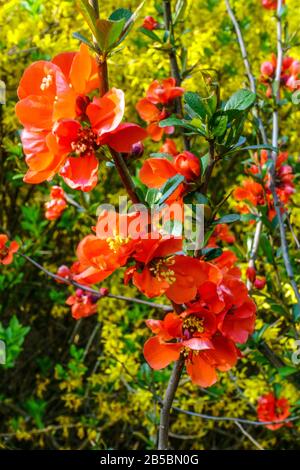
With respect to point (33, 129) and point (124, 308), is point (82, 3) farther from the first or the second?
point (124, 308)

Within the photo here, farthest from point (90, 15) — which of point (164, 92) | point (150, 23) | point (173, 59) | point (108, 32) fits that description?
point (150, 23)

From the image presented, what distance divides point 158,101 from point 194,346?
75cm

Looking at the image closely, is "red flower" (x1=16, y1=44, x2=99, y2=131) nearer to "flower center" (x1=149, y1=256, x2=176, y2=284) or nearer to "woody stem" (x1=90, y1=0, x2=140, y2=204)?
"woody stem" (x1=90, y1=0, x2=140, y2=204)

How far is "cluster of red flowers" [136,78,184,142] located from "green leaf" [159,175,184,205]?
59 centimetres

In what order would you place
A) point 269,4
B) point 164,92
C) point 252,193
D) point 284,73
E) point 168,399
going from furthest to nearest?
point 269,4 → point 284,73 → point 252,193 → point 164,92 → point 168,399

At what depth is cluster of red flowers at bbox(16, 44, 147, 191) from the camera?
2.15 feet

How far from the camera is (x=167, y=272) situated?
0.74m

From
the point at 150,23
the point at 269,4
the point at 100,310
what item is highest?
the point at 269,4

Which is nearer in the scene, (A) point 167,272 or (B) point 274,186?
(A) point 167,272

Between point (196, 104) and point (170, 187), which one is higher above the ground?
point (196, 104)

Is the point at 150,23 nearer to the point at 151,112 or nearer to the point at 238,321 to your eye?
the point at 151,112

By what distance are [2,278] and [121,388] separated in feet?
2.88

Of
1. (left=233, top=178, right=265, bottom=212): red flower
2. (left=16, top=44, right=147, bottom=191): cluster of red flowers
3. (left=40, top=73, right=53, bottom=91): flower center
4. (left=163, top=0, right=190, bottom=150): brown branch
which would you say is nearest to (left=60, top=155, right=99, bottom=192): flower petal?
(left=16, top=44, right=147, bottom=191): cluster of red flowers

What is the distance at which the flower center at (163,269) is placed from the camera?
0.74 metres
